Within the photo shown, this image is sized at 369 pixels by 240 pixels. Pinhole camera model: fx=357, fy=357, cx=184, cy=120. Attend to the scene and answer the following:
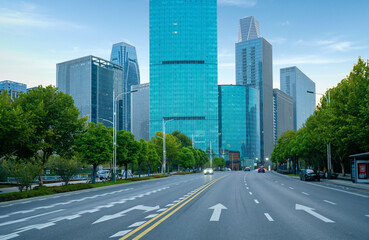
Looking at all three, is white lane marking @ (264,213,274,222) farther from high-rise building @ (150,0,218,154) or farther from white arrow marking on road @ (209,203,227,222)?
high-rise building @ (150,0,218,154)

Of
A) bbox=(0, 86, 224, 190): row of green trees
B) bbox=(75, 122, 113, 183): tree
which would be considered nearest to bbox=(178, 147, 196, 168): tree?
bbox=(0, 86, 224, 190): row of green trees

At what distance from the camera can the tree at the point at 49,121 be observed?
107 ft

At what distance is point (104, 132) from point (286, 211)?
1216 inches

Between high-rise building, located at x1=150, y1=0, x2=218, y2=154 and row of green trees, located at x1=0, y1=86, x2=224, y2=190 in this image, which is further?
high-rise building, located at x1=150, y1=0, x2=218, y2=154

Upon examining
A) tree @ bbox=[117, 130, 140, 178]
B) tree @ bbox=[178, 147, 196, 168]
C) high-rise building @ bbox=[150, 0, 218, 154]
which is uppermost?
high-rise building @ bbox=[150, 0, 218, 154]

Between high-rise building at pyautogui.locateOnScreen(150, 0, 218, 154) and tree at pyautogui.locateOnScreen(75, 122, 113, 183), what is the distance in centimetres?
13512

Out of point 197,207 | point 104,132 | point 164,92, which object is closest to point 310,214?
point 197,207

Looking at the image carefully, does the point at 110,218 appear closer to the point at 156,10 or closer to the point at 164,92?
the point at 164,92

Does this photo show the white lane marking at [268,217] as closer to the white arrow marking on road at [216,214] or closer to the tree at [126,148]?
the white arrow marking on road at [216,214]

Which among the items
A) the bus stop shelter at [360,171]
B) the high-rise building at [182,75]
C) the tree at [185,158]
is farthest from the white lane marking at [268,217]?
the high-rise building at [182,75]

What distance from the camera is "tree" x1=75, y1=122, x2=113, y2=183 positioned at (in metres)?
39.6

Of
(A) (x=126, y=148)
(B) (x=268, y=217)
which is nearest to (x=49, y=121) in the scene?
(A) (x=126, y=148)

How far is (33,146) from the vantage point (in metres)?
32.5

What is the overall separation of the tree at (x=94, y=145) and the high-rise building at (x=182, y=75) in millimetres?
135119
